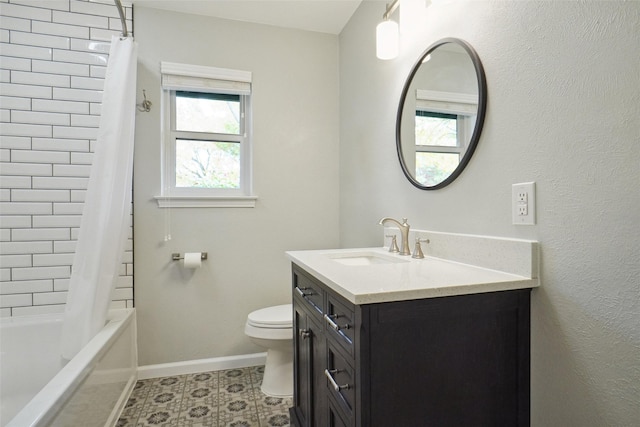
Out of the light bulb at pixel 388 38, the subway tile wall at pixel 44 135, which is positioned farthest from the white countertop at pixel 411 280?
the subway tile wall at pixel 44 135

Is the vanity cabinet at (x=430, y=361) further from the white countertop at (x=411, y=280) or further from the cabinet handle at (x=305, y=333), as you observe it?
the cabinet handle at (x=305, y=333)

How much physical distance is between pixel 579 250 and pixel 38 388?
2523 mm

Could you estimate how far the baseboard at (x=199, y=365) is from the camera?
2146 mm

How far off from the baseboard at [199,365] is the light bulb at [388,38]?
2.05 metres

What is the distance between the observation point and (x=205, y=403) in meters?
1.85

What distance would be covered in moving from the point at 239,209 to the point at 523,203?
69.7 inches

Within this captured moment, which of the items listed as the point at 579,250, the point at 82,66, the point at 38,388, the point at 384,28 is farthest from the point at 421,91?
the point at 38,388

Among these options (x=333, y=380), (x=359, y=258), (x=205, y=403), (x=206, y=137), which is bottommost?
(x=205, y=403)

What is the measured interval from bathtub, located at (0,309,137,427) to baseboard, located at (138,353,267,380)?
0.30 feet

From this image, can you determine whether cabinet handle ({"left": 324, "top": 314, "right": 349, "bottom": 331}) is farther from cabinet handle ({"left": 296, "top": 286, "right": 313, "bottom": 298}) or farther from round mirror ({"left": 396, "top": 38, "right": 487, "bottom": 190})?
round mirror ({"left": 396, "top": 38, "right": 487, "bottom": 190})

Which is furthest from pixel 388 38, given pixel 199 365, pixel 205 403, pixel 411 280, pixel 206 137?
pixel 199 365

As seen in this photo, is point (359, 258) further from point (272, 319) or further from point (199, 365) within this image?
point (199, 365)

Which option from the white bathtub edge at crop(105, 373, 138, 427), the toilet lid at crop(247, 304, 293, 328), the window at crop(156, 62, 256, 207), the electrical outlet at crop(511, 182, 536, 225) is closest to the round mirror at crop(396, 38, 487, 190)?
the electrical outlet at crop(511, 182, 536, 225)

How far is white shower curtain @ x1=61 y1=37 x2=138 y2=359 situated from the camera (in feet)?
5.43
